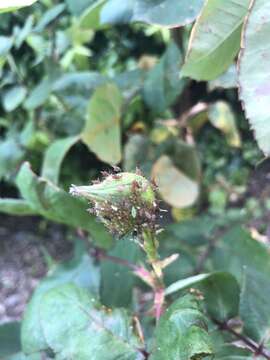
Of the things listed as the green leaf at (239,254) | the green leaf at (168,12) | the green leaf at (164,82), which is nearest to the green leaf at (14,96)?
the green leaf at (164,82)

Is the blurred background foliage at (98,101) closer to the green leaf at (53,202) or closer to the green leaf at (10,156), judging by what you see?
the green leaf at (10,156)

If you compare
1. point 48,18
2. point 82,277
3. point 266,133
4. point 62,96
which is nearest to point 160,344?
point 266,133

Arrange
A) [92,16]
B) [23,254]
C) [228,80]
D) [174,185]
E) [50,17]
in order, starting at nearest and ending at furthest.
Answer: [228,80] → [92,16] → [50,17] → [174,185] → [23,254]

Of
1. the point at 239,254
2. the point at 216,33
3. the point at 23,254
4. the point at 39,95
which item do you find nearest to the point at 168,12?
the point at 216,33

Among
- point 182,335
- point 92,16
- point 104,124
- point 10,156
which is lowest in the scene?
point 10,156

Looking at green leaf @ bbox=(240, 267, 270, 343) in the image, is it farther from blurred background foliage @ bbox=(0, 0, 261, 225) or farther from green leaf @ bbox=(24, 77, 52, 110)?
green leaf @ bbox=(24, 77, 52, 110)

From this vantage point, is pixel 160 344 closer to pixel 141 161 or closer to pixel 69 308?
pixel 69 308

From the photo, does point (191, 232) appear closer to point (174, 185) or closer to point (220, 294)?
point (174, 185)
